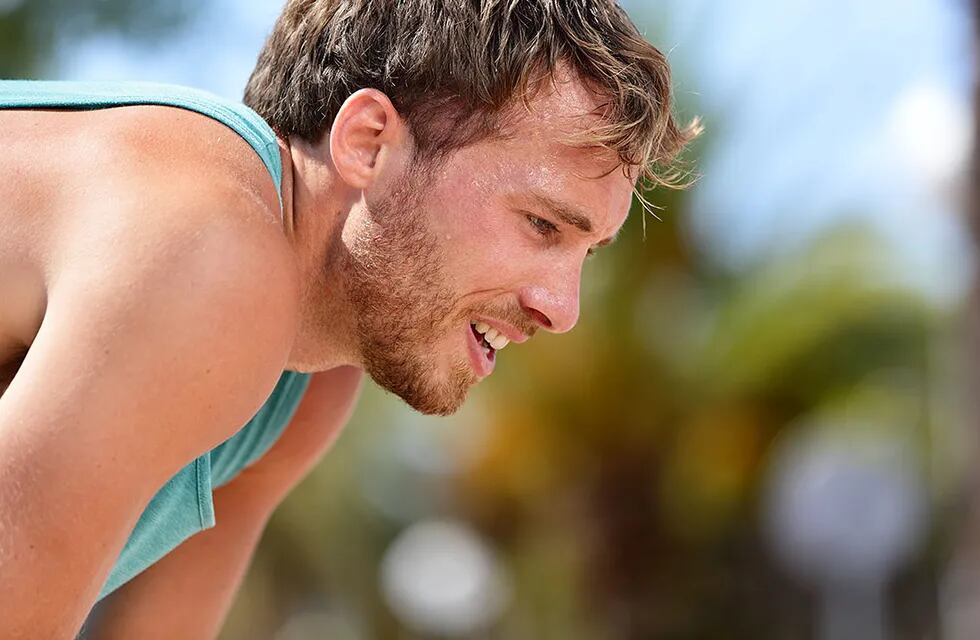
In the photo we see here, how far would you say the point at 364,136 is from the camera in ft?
7.95

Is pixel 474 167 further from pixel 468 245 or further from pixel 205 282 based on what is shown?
pixel 205 282

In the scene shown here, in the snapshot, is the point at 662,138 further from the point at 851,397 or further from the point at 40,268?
the point at 851,397

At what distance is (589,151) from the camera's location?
7.69ft

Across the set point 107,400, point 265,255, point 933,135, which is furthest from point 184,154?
point 933,135

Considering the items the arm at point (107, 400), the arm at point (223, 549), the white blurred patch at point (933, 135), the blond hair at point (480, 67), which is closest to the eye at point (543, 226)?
the blond hair at point (480, 67)

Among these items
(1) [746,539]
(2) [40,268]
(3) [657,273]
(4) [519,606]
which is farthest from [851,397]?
(2) [40,268]

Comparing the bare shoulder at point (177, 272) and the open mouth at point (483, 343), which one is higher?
the bare shoulder at point (177, 272)

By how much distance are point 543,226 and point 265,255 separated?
59 cm

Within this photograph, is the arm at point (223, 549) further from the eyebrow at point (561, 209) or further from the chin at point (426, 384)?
the eyebrow at point (561, 209)

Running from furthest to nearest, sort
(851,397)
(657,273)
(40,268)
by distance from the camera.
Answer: (851,397)
(657,273)
(40,268)

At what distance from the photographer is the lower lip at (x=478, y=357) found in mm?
2428

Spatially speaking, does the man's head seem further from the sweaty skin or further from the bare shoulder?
the bare shoulder

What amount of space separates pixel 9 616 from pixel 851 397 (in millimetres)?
10655

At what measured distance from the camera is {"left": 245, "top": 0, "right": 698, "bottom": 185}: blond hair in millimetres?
2350
